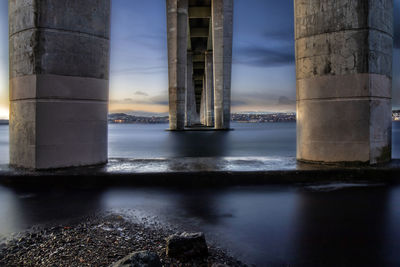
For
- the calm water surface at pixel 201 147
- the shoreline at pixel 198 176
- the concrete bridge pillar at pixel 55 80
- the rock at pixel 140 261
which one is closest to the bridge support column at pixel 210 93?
the calm water surface at pixel 201 147

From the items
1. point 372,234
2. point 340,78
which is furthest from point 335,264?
point 340,78

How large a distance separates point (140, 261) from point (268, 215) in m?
2.63

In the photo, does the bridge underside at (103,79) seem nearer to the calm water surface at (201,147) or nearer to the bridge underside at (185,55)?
the calm water surface at (201,147)

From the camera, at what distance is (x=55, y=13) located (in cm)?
699

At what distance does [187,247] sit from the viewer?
3207mm

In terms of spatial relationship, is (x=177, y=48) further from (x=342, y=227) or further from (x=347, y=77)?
(x=342, y=227)

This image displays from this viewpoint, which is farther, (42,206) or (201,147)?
(201,147)

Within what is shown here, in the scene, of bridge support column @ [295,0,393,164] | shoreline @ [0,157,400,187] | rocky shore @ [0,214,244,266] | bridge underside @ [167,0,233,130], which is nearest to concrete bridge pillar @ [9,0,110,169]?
shoreline @ [0,157,400,187]

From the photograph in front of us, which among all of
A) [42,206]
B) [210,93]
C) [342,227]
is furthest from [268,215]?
[210,93]

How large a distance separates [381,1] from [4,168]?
30.4 ft

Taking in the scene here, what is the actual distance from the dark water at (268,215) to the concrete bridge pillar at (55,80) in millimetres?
1304

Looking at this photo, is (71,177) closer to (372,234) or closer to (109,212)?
(109,212)

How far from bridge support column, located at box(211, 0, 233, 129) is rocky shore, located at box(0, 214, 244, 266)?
36947 millimetres

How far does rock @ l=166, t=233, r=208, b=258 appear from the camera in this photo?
321 centimetres
